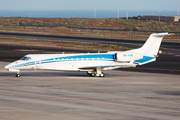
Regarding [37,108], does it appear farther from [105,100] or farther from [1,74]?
[1,74]

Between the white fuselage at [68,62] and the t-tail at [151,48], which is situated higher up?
the t-tail at [151,48]

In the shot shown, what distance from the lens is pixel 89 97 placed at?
3152 centimetres

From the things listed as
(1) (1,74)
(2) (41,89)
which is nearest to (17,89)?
(2) (41,89)

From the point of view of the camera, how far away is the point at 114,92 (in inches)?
1359

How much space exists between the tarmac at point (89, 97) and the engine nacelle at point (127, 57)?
250 cm

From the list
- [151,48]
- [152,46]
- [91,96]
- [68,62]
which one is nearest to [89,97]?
[91,96]

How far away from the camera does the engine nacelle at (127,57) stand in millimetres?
45234

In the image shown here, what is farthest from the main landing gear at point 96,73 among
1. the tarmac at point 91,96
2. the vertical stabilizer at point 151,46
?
the vertical stabilizer at point 151,46

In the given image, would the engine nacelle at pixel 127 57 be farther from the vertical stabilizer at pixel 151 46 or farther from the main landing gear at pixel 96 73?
the main landing gear at pixel 96 73

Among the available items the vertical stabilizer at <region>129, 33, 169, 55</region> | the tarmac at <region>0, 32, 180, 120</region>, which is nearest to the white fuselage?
the tarmac at <region>0, 32, 180, 120</region>

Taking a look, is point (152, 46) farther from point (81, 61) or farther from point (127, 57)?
point (81, 61)

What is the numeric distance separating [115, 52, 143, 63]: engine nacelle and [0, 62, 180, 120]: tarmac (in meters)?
2.50

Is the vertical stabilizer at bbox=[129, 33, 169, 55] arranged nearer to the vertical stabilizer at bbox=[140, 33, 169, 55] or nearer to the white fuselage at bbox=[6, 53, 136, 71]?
Result: the vertical stabilizer at bbox=[140, 33, 169, 55]

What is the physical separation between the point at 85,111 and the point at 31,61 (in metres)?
20.6
